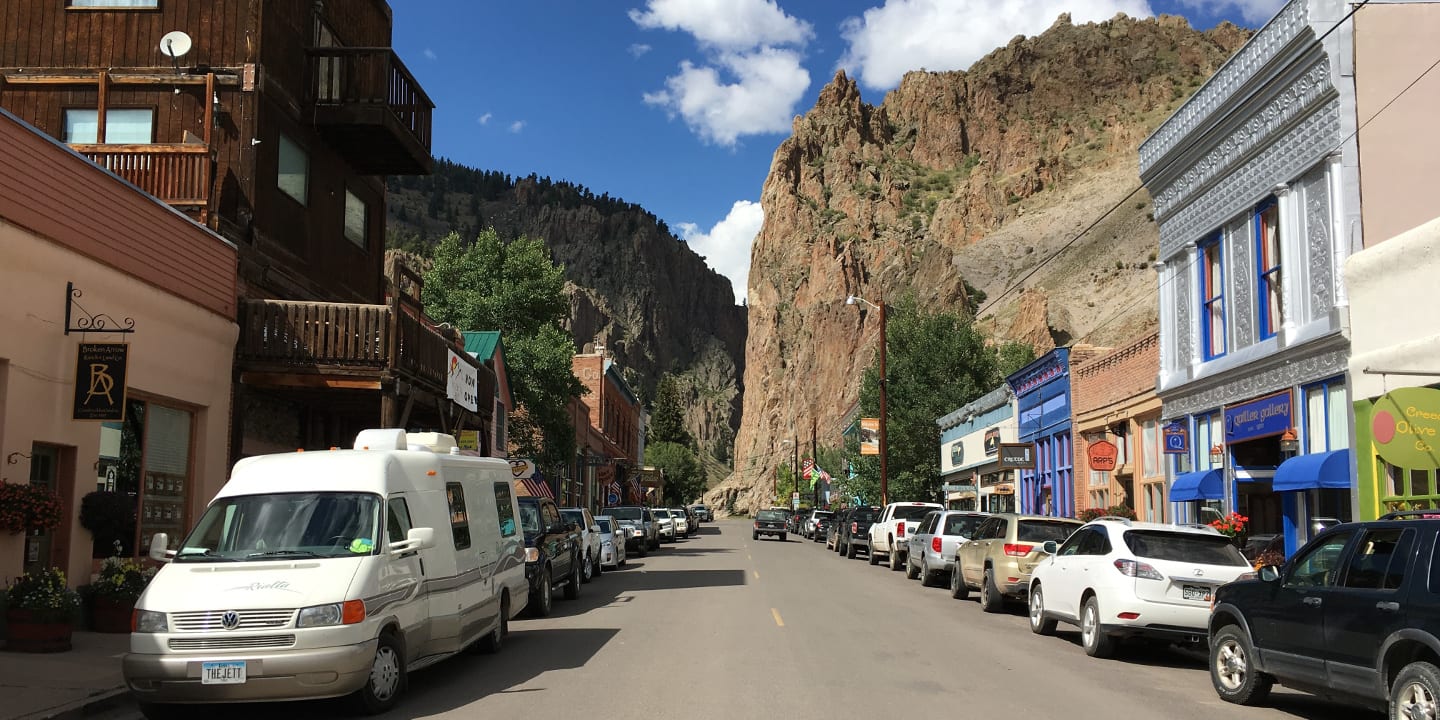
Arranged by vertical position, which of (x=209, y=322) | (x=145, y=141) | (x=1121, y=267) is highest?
(x=1121, y=267)

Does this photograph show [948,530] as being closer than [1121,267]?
Yes

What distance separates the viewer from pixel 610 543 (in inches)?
1116

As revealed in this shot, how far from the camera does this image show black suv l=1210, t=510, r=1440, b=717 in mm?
7879

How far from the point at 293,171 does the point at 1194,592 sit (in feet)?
54.5

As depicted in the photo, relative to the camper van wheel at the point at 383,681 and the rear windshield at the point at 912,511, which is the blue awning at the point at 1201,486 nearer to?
the rear windshield at the point at 912,511

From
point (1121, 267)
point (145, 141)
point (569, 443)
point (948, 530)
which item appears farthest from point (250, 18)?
point (1121, 267)

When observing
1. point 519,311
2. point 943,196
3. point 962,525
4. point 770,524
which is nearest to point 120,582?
point 962,525

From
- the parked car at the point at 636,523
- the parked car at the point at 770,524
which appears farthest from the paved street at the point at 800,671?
the parked car at the point at 770,524

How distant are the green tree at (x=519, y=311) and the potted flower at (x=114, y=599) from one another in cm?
2146

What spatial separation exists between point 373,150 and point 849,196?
11780 centimetres

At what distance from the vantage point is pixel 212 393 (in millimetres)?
17125

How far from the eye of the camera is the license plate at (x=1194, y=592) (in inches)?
504

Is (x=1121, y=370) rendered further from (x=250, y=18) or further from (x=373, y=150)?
(x=250, y=18)

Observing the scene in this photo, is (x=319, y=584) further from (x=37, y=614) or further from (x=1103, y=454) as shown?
(x=1103, y=454)
